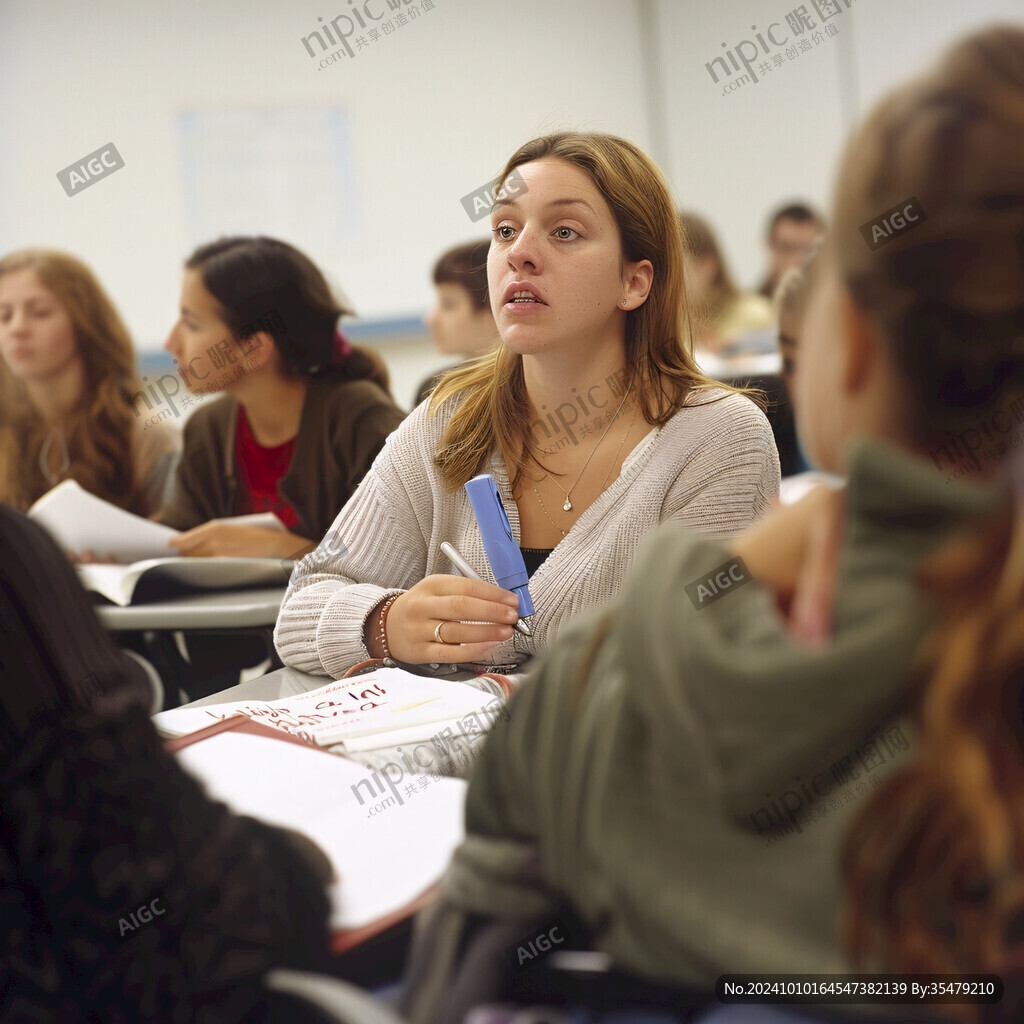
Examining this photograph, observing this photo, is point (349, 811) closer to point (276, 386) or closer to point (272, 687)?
point (272, 687)

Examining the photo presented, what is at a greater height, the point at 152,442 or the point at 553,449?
the point at 152,442

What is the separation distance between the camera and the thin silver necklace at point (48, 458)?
195cm

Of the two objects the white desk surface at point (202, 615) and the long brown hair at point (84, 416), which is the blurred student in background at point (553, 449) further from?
the long brown hair at point (84, 416)

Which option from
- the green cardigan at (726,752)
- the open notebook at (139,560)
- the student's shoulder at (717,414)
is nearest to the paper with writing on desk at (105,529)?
the open notebook at (139,560)

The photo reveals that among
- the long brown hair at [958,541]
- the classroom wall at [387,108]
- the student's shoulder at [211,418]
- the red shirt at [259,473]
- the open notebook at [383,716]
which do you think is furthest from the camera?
the classroom wall at [387,108]

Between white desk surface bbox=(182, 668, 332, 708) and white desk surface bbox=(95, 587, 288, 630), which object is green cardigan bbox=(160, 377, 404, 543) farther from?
white desk surface bbox=(182, 668, 332, 708)

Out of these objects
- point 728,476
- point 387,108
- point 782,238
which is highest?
point 387,108

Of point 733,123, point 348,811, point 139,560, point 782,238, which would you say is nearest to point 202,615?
point 139,560

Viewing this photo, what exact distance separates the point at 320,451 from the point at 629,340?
65cm

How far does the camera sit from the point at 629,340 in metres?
1.12

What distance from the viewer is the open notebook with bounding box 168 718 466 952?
53cm

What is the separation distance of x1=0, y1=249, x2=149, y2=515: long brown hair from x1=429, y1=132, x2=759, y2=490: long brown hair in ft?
3.46

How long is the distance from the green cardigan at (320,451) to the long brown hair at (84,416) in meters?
0.19

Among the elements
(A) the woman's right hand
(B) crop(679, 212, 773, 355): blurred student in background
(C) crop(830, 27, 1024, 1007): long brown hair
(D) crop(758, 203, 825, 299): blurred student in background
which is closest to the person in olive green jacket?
A: (C) crop(830, 27, 1024, 1007): long brown hair
